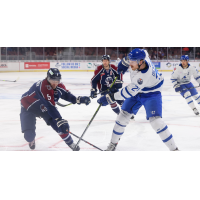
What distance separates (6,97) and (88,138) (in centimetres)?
369

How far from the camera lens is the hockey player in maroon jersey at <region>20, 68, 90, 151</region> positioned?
228 cm

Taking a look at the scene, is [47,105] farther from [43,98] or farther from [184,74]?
[184,74]

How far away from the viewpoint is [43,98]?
2.30 m

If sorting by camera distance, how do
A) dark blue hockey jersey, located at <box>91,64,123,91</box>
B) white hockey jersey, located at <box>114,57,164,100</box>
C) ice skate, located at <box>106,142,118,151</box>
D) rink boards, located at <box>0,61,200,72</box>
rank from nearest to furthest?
1. white hockey jersey, located at <box>114,57,164,100</box>
2. ice skate, located at <box>106,142,118,151</box>
3. dark blue hockey jersey, located at <box>91,64,123,91</box>
4. rink boards, located at <box>0,61,200,72</box>

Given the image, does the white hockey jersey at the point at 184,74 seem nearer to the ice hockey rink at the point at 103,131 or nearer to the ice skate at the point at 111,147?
the ice hockey rink at the point at 103,131

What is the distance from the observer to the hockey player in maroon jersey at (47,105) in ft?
7.47

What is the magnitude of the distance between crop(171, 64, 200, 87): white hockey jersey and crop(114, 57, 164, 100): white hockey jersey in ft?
8.01

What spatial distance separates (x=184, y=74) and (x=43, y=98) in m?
3.10

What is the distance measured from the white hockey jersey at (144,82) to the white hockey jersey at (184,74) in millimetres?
2442

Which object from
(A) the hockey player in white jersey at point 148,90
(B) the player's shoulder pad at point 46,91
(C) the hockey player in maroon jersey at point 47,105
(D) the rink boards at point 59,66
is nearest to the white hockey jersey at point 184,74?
(A) the hockey player in white jersey at point 148,90

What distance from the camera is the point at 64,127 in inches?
88.8

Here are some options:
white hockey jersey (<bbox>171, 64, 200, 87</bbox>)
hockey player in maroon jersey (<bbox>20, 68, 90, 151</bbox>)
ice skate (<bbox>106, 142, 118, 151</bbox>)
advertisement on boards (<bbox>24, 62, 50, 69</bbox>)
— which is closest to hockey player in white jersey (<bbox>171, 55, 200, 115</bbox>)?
white hockey jersey (<bbox>171, 64, 200, 87</bbox>)

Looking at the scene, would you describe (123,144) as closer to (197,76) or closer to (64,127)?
(64,127)

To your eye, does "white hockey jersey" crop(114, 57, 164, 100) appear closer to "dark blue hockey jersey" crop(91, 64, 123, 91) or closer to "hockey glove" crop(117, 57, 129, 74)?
"hockey glove" crop(117, 57, 129, 74)
